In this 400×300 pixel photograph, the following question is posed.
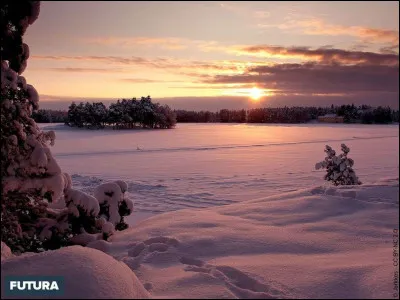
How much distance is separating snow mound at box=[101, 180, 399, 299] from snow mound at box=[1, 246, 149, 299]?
0.54m

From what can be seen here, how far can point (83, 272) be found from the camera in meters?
4.07

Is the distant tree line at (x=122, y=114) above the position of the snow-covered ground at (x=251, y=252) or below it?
above

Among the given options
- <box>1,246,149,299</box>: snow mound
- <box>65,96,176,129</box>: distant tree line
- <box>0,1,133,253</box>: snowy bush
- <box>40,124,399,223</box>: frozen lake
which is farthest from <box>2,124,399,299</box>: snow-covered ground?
<box>65,96,176,129</box>: distant tree line

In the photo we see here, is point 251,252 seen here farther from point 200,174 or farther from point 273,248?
point 200,174

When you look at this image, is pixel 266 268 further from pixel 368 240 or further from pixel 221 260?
pixel 368 240

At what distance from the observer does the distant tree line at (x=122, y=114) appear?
7381 centimetres

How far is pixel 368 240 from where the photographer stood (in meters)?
6.47

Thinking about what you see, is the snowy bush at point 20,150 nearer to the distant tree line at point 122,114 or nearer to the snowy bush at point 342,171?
the snowy bush at point 342,171

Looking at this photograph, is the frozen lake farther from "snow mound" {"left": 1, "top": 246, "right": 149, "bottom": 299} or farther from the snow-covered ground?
"snow mound" {"left": 1, "top": 246, "right": 149, "bottom": 299}

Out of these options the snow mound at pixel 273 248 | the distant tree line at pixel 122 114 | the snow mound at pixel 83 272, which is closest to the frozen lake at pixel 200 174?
the snow mound at pixel 273 248

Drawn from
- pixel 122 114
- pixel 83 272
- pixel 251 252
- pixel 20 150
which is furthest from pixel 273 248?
pixel 122 114

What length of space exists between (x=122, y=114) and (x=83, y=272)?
235ft

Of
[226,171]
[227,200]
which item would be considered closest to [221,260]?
[227,200]

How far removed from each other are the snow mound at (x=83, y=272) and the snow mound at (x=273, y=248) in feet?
1.77
